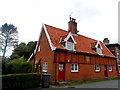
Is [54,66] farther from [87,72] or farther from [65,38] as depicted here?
[87,72]

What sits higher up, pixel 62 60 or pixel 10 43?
pixel 10 43

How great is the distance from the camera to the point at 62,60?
74.8ft

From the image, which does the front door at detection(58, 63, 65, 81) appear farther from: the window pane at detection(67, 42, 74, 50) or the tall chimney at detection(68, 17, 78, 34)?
the tall chimney at detection(68, 17, 78, 34)

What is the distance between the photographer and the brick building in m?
22.5

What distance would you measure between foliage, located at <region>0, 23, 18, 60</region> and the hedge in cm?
3771

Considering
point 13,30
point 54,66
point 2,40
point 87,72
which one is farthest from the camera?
point 13,30

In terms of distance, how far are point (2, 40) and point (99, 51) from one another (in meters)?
36.5

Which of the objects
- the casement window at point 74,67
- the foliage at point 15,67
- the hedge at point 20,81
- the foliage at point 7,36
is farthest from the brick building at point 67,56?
the foliage at point 7,36

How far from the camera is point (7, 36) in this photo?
5956 centimetres

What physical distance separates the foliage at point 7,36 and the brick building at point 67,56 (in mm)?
30144

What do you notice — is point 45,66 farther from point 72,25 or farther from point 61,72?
point 72,25

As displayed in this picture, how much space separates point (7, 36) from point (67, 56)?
4106cm

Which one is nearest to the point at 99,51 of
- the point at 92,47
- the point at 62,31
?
the point at 92,47

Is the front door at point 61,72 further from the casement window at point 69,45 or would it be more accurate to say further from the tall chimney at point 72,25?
the tall chimney at point 72,25
